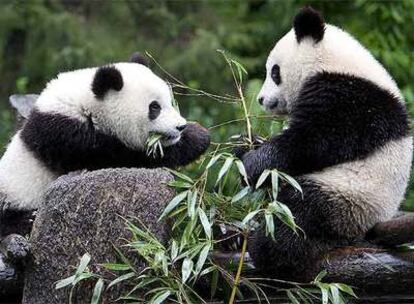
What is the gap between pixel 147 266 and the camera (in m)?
4.62

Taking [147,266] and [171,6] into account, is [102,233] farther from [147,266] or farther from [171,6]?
[171,6]

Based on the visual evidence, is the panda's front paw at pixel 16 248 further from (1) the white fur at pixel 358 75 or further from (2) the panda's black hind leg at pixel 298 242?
(1) the white fur at pixel 358 75

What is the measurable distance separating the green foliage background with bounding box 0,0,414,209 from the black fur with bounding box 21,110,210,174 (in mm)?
5450

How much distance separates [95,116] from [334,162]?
5.13 feet

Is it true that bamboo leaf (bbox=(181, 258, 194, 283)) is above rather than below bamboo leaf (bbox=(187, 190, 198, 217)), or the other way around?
below

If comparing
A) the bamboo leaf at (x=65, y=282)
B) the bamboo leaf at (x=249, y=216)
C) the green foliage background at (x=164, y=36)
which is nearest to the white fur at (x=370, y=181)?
the bamboo leaf at (x=249, y=216)

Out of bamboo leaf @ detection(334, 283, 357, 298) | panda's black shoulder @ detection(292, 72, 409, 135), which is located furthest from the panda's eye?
bamboo leaf @ detection(334, 283, 357, 298)

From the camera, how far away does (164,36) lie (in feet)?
40.7

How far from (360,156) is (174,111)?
4.39ft

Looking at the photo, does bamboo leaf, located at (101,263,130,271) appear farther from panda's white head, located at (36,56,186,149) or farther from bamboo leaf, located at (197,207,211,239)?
panda's white head, located at (36,56,186,149)

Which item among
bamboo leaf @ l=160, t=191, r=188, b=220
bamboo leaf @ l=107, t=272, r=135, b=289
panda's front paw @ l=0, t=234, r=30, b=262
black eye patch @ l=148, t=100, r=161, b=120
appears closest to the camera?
bamboo leaf @ l=107, t=272, r=135, b=289

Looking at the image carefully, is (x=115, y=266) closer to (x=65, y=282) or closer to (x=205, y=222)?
(x=65, y=282)

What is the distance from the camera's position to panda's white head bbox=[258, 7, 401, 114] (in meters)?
5.07

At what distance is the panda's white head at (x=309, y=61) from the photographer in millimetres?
5074
